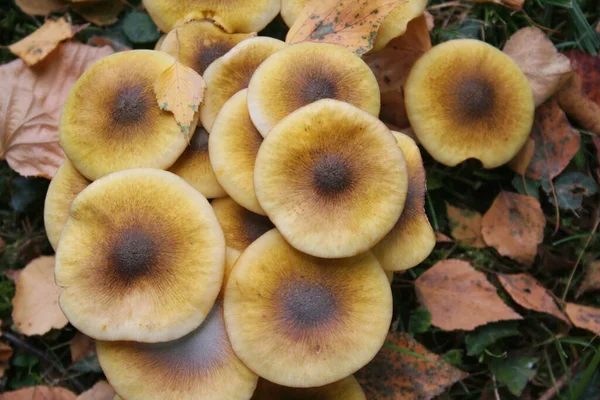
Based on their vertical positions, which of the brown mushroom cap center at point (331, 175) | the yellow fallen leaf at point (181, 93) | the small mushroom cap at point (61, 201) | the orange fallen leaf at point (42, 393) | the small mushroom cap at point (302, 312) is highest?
the yellow fallen leaf at point (181, 93)

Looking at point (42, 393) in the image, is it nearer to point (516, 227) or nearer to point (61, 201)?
point (61, 201)

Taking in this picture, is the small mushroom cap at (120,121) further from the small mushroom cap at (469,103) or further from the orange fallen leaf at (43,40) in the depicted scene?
the small mushroom cap at (469,103)

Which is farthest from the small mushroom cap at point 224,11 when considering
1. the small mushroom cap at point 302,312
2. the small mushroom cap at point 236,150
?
the small mushroom cap at point 302,312

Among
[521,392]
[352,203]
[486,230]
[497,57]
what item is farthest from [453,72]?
[521,392]

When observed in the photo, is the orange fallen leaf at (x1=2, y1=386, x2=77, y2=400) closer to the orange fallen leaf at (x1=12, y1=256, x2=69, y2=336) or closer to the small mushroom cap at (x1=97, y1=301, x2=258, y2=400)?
the orange fallen leaf at (x1=12, y1=256, x2=69, y2=336)

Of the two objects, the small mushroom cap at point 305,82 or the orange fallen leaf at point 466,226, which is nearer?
the small mushroom cap at point 305,82

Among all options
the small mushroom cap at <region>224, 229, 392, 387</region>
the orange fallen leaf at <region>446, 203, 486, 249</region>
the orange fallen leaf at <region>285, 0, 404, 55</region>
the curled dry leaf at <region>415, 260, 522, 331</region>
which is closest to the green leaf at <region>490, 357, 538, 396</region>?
the curled dry leaf at <region>415, 260, 522, 331</region>

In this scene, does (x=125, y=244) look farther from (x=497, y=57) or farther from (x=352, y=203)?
(x=497, y=57)
